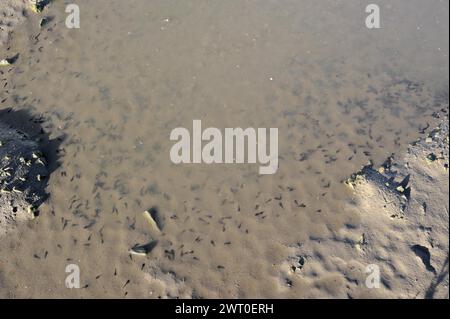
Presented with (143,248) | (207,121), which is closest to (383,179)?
(207,121)

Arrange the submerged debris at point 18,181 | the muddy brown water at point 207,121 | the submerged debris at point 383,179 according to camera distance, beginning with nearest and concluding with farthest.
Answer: the muddy brown water at point 207,121, the submerged debris at point 18,181, the submerged debris at point 383,179

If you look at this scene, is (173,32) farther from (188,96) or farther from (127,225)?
(127,225)

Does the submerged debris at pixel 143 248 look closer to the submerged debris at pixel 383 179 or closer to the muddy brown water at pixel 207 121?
the muddy brown water at pixel 207 121

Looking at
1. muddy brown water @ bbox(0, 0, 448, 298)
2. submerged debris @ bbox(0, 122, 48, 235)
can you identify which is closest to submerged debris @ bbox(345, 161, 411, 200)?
muddy brown water @ bbox(0, 0, 448, 298)

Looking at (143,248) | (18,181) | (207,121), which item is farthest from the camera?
(207,121)

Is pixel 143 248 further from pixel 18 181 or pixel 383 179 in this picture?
pixel 383 179

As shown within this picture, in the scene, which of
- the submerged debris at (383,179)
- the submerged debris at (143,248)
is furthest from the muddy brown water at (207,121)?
the submerged debris at (383,179)

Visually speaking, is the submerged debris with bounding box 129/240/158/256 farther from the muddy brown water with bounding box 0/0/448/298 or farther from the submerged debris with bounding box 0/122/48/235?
the submerged debris with bounding box 0/122/48/235

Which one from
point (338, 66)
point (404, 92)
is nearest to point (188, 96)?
point (338, 66)
